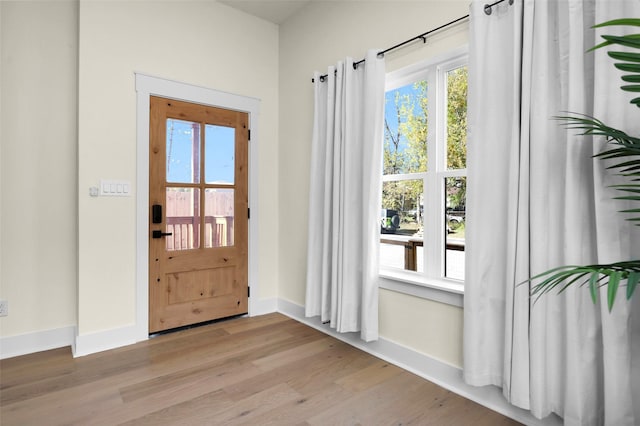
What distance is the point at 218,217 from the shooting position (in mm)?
3305

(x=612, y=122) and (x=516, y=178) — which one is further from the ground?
(x=612, y=122)

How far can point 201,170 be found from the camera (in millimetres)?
3184

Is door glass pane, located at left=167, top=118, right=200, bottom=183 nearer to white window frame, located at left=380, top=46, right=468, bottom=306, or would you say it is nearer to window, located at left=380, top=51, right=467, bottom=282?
window, located at left=380, top=51, right=467, bottom=282

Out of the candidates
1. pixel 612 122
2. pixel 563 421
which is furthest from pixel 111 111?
pixel 563 421

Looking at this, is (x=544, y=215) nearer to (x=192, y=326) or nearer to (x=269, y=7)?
(x=192, y=326)

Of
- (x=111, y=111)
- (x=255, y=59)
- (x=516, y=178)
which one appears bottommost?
(x=516, y=178)

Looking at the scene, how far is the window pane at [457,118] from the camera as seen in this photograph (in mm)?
A: 2242

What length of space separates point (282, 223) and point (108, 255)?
5.10 ft

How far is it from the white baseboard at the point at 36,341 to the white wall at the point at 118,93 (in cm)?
30

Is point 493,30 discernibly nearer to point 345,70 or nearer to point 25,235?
point 345,70

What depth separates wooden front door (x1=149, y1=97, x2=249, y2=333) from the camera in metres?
2.98

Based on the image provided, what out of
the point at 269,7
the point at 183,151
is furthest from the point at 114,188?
the point at 269,7

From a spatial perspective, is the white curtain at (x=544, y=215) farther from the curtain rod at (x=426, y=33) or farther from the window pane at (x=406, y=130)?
the window pane at (x=406, y=130)

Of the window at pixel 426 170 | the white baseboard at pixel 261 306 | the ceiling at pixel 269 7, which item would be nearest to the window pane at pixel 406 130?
the window at pixel 426 170
